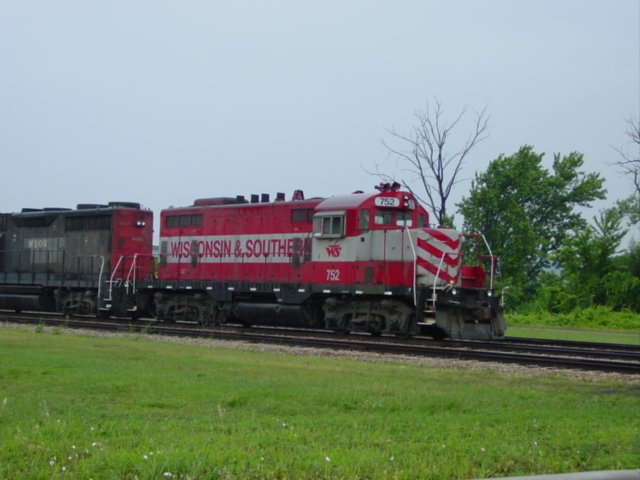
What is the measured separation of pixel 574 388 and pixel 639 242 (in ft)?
116

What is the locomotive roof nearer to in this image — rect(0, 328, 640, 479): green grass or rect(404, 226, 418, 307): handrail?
rect(404, 226, 418, 307): handrail

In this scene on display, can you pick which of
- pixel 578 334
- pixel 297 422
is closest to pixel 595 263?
pixel 578 334

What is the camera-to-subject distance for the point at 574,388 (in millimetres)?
13062

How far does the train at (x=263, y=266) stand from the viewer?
22594 millimetres

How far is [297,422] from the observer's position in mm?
9070

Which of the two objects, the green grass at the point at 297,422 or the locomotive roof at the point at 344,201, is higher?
the locomotive roof at the point at 344,201

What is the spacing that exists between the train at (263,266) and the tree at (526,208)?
30730 mm

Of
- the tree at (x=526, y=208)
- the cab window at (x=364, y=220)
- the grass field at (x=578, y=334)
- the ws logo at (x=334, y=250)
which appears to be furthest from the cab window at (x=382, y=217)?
the tree at (x=526, y=208)

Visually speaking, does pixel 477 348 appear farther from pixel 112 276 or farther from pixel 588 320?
pixel 588 320

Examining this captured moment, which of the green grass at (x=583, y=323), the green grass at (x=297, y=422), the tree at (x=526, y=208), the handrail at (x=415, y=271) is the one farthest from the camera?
the tree at (x=526, y=208)

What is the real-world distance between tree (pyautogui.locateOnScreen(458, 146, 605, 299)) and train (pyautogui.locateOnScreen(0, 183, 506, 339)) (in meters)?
30.7

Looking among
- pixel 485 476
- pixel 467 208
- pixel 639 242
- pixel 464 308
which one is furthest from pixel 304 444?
pixel 467 208

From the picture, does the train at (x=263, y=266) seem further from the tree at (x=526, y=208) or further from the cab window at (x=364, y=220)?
the tree at (x=526, y=208)

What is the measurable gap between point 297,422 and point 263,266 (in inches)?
688
